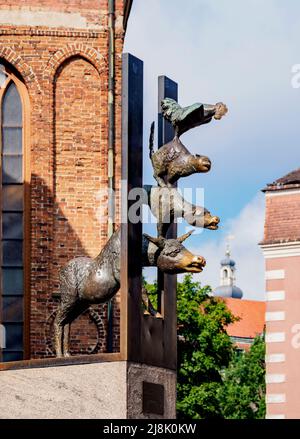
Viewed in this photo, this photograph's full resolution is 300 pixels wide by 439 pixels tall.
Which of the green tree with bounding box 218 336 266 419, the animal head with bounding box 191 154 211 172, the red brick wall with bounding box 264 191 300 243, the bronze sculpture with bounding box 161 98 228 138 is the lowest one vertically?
the green tree with bounding box 218 336 266 419

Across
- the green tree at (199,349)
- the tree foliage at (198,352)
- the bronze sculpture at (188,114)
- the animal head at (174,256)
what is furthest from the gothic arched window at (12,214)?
the tree foliage at (198,352)

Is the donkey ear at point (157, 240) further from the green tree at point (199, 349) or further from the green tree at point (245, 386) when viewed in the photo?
the green tree at point (245, 386)

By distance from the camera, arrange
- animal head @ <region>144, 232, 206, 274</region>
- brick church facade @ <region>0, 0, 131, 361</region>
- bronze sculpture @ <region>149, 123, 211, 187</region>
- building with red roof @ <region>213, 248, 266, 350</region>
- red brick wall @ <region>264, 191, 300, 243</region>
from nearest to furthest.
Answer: animal head @ <region>144, 232, 206, 274</region> < bronze sculpture @ <region>149, 123, 211, 187</region> < brick church facade @ <region>0, 0, 131, 361</region> < red brick wall @ <region>264, 191, 300, 243</region> < building with red roof @ <region>213, 248, 266, 350</region>

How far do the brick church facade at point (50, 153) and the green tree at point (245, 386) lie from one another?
38.5m

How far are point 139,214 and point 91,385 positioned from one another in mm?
1883

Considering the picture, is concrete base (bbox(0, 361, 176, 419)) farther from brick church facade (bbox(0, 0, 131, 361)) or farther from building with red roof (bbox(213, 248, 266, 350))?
building with red roof (bbox(213, 248, 266, 350))

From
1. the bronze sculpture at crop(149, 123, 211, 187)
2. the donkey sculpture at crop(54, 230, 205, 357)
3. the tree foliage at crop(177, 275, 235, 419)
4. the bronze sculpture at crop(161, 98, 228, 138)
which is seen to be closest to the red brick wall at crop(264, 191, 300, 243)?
the tree foliage at crop(177, 275, 235, 419)

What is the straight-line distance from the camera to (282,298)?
50.9 m

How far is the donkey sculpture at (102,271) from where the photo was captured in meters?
22.0

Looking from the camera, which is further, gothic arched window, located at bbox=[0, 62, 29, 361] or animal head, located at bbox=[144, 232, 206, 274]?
gothic arched window, located at bbox=[0, 62, 29, 361]

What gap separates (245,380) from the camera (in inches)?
3127

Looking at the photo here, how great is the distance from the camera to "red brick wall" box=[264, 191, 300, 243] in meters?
51.5

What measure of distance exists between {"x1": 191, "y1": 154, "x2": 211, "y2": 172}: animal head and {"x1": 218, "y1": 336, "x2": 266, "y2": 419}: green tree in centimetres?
4845
